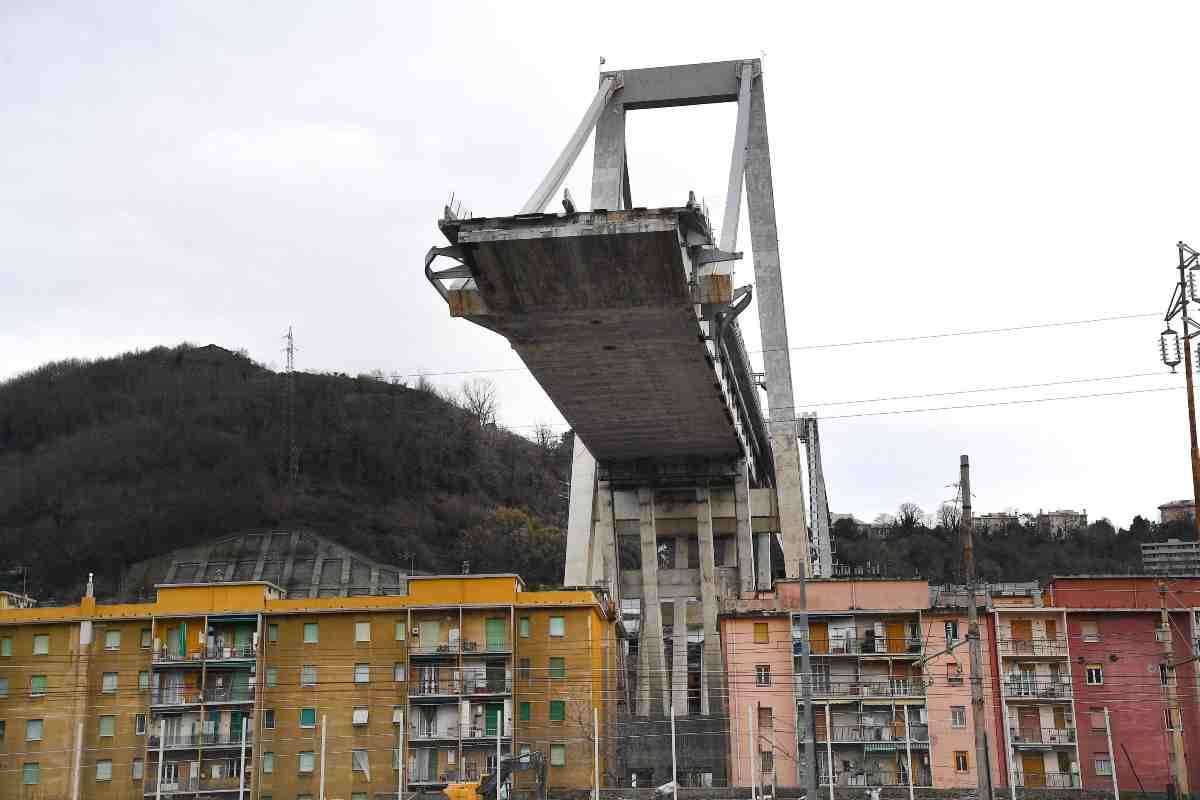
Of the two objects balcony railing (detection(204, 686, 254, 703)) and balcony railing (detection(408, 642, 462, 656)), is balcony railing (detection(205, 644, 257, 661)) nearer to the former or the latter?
balcony railing (detection(204, 686, 254, 703))

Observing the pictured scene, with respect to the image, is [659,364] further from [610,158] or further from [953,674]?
[953,674]

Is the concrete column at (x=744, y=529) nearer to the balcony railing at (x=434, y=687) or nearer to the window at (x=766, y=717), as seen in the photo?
the window at (x=766, y=717)

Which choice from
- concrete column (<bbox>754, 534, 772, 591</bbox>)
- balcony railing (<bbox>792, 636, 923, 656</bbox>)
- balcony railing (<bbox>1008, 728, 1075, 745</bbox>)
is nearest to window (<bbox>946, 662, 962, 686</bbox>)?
balcony railing (<bbox>792, 636, 923, 656</bbox>)

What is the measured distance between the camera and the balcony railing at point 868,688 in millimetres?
46781

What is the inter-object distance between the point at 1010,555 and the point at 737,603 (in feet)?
142

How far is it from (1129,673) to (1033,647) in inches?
121

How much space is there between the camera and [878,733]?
4644cm

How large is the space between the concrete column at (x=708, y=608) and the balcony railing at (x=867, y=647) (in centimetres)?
744

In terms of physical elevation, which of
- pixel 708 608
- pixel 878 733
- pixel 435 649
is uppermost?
pixel 708 608

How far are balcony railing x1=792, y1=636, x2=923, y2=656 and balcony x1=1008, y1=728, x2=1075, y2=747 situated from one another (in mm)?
3983

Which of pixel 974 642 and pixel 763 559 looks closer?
pixel 974 642

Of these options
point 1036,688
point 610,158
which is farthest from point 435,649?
point 1036,688

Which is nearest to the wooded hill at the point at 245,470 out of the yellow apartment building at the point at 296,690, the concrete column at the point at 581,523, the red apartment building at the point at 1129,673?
the concrete column at the point at 581,523

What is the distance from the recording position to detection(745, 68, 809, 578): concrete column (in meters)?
53.2
